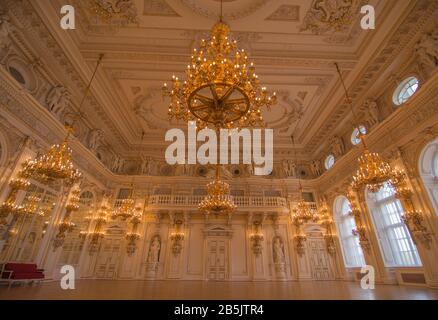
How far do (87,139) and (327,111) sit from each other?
11981 millimetres

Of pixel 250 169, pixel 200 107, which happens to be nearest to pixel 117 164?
pixel 250 169

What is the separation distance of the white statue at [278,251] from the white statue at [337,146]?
5573 millimetres

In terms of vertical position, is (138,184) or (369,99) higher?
(369,99)

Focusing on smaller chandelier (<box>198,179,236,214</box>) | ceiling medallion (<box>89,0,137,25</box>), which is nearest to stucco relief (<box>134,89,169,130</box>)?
ceiling medallion (<box>89,0,137,25</box>)

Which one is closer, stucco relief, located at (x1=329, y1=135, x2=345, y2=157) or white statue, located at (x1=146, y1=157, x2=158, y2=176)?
stucco relief, located at (x1=329, y1=135, x2=345, y2=157)

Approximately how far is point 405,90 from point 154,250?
42.4 feet

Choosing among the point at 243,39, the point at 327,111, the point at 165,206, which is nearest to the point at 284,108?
the point at 327,111

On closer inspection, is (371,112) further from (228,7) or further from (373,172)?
(228,7)

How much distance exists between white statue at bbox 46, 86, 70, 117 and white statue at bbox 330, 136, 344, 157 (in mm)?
12725

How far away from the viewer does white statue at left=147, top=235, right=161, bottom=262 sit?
430 inches

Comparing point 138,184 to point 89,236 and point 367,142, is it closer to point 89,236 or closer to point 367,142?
point 89,236

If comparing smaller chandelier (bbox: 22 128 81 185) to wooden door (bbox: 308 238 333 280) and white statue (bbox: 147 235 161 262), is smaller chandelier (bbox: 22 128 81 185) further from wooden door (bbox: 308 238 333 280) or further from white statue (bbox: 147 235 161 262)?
wooden door (bbox: 308 238 333 280)

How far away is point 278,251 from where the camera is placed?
37.0 ft
